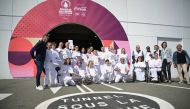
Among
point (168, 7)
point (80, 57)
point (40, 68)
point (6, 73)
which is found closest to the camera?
point (40, 68)

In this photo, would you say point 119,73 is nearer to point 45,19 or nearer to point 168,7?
point 45,19

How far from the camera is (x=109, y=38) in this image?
15.2 m

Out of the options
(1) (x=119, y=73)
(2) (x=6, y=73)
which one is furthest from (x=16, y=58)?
(1) (x=119, y=73)

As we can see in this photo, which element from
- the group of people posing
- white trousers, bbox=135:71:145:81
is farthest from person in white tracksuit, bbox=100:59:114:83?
white trousers, bbox=135:71:145:81

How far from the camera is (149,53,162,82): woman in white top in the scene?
10.6 m

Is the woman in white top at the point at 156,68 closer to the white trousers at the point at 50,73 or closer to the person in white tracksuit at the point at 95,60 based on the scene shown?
the person in white tracksuit at the point at 95,60

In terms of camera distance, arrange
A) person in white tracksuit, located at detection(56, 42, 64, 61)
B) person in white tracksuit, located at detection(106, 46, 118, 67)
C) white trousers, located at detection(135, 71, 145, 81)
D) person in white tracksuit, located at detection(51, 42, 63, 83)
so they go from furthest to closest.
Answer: person in white tracksuit, located at detection(106, 46, 118, 67) → white trousers, located at detection(135, 71, 145, 81) → person in white tracksuit, located at detection(56, 42, 64, 61) → person in white tracksuit, located at detection(51, 42, 63, 83)

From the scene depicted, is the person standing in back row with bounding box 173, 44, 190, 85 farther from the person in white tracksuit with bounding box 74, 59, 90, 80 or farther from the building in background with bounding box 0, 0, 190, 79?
the building in background with bounding box 0, 0, 190, 79

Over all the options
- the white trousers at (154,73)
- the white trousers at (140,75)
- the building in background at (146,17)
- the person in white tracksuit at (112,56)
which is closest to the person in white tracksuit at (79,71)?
the person in white tracksuit at (112,56)

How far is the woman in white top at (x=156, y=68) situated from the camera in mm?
10641

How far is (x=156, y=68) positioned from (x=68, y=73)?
4.54 m

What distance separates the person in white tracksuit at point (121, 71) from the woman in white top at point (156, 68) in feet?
4.25

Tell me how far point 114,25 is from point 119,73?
5511 millimetres

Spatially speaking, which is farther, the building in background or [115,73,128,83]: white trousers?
the building in background
